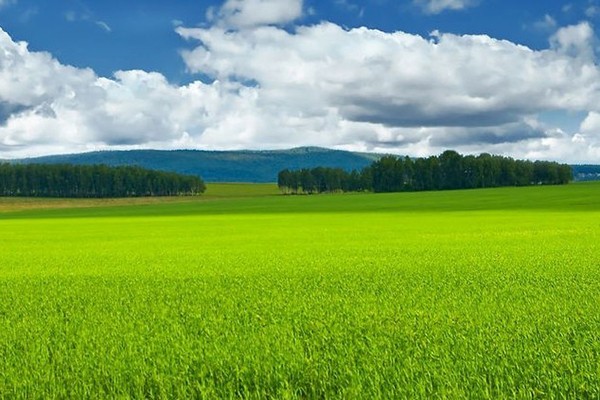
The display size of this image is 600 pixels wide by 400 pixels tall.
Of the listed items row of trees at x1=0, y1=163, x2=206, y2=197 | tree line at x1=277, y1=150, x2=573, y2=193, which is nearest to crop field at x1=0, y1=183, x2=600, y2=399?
tree line at x1=277, y1=150, x2=573, y2=193

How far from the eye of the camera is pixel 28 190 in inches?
7569

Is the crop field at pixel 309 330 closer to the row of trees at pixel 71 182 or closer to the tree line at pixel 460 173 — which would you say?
the tree line at pixel 460 173

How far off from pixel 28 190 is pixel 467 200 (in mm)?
152875

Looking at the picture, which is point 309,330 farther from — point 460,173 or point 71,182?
point 71,182

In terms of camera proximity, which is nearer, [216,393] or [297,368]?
[216,393]

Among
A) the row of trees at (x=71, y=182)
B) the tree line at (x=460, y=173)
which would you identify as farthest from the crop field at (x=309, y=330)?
the row of trees at (x=71, y=182)

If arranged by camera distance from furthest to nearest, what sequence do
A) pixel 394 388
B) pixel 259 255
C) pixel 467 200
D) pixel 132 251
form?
1. pixel 467 200
2. pixel 132 251
3. pixel 259 255
4. pixel 394 388

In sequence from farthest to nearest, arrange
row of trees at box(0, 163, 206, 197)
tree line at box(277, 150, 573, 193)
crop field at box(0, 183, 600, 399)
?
row of trees at box(0, 163, 206, 197) → tree line at box(277, 150, 573, 193) → crop field at box(0, 183, 600, 399)

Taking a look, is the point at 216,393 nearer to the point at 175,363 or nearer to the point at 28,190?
the point at 175,363

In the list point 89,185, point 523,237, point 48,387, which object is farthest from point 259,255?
point 89,185

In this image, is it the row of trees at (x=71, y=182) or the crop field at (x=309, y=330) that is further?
the row of trees at (x=71, y=182)

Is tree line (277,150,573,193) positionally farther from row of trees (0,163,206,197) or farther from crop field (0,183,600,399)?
crop field (0,183,600,399)

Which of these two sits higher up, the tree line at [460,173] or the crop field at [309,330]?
the tree line at [460,173]

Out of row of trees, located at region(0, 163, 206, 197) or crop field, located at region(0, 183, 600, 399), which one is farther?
row of trees, located at region(0, 163, 206, 197)
